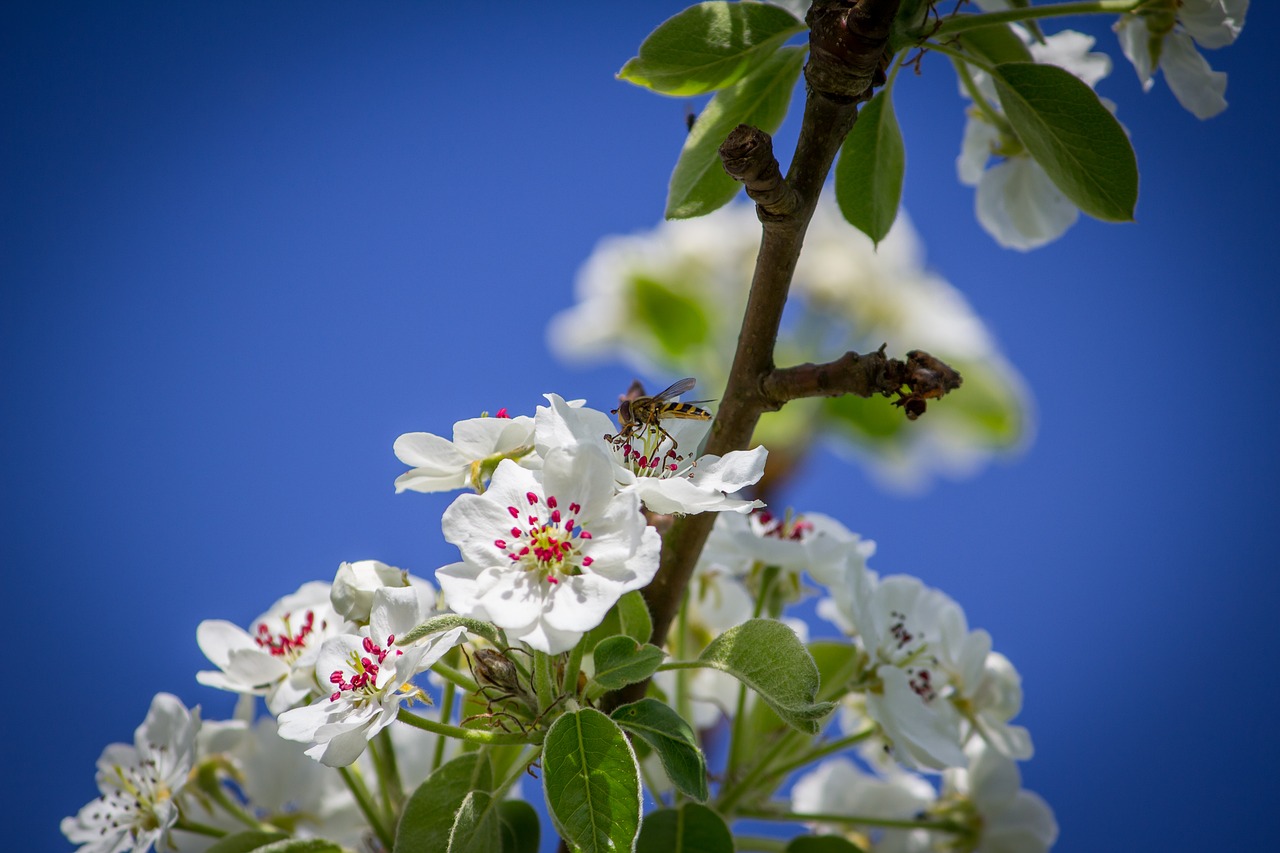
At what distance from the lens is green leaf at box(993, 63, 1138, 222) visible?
3.05 feet

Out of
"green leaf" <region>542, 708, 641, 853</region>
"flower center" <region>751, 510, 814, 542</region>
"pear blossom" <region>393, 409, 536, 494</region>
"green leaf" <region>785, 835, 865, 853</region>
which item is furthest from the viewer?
"flower center" <region>751, 510, 814, 542</region>

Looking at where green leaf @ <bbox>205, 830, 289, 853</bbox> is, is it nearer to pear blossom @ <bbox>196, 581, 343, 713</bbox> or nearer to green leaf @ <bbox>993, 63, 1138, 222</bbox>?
pear blossom @ <bbox>196, 581, 343, 713</bbox>

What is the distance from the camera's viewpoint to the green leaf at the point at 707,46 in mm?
932

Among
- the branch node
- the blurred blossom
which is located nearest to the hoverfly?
the branch node

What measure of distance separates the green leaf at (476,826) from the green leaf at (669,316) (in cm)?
301

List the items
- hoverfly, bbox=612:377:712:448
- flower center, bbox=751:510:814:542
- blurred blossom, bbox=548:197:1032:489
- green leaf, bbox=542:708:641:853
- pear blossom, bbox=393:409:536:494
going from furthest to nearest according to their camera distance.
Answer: blurred blossom, bbox=548:197:1032:489 < flower center, bbox=751:510:814:542 < hoverfly, bbox=612:377:712:448 < pear blossom, bbox=393:409:536:494 < green leaf, bbox=542:708:641:853

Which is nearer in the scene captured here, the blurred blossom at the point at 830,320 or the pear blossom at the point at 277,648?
the pear blossom at the point at 277,648

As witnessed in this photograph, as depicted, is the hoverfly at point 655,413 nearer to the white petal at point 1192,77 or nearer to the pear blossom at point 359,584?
the pear blossom at point 359,584

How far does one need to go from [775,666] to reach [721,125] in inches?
19.7

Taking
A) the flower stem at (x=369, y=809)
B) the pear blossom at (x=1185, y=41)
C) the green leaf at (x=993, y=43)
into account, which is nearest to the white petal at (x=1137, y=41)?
the pear blossom at (x=1185, y=41)

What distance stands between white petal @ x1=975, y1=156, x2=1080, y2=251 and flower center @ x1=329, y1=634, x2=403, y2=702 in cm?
87

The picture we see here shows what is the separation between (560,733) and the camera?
0.75 metres

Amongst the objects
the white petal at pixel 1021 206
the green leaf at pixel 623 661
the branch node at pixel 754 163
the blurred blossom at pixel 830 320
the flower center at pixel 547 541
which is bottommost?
the green leaf at pixel 623 661

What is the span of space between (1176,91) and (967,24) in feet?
1.06
